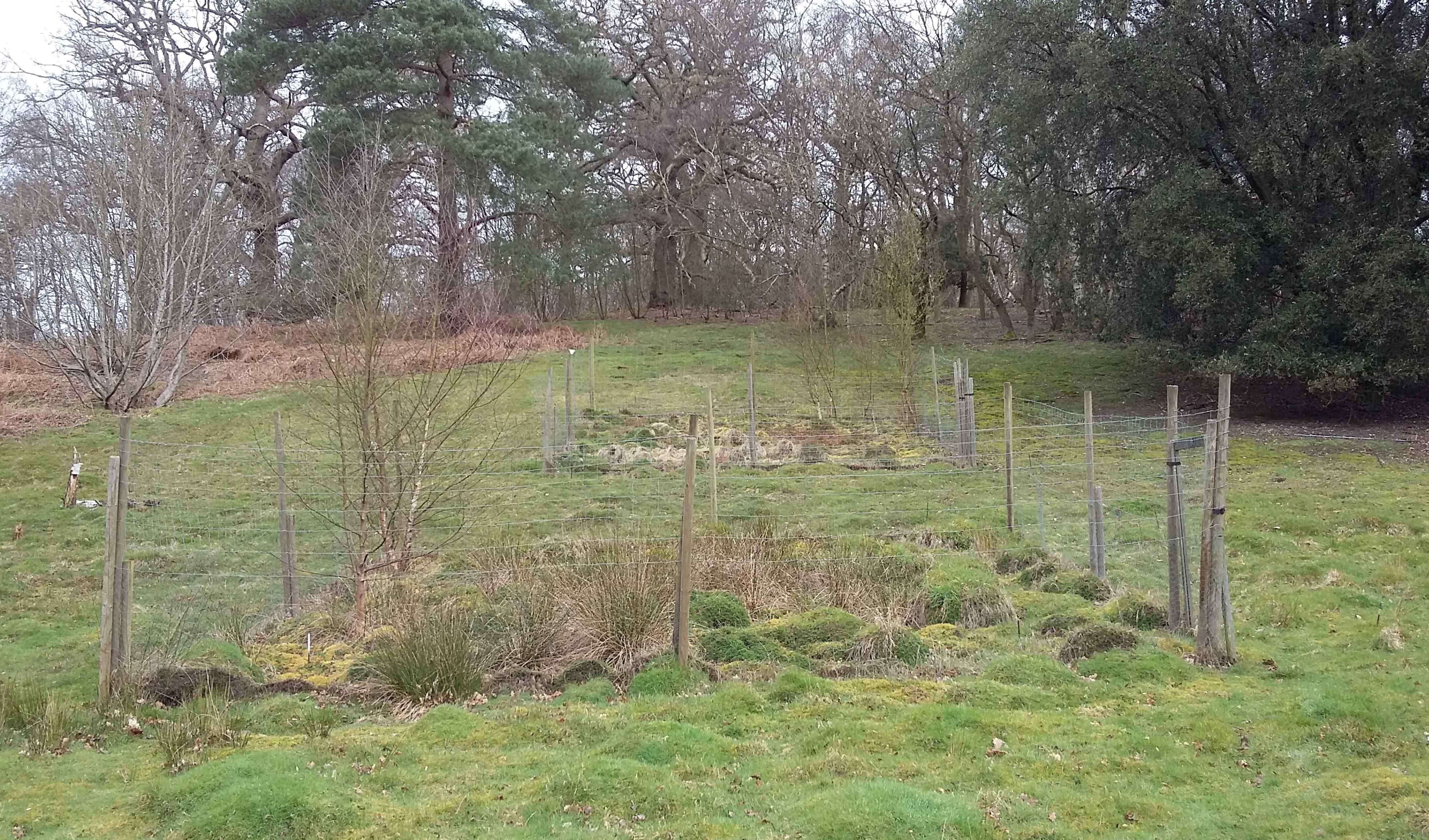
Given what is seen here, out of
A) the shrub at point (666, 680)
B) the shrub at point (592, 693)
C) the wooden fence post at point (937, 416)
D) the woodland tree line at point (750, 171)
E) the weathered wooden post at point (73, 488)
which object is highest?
the woodland tree line at point (750, 171)

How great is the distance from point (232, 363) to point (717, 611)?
1791 cm

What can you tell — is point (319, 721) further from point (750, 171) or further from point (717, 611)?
point (750, 171)

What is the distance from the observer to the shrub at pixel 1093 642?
244 inches

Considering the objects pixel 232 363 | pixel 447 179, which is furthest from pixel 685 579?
pixel 447 179

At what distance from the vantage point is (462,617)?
647 centimetres

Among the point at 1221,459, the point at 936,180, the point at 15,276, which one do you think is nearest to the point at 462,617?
the point at 1221,459

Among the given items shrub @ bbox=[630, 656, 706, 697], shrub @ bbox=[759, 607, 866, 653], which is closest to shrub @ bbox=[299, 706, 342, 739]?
shrub @ bbox=[630, 656, 706, 697]

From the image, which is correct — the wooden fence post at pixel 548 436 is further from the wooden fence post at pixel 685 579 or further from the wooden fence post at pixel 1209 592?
the wooden fence post at pixel 1209 592

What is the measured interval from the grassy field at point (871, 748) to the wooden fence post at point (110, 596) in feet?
0.62

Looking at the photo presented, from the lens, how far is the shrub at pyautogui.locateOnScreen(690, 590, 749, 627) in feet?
22.0

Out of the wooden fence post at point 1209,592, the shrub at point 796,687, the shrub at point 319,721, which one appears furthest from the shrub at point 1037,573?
the shrub at point 319,721

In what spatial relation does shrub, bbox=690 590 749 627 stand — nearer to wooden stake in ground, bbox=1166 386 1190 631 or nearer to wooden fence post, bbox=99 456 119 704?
wooden stake in ground, bbox=1166 386 1190 631

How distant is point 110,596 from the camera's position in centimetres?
584

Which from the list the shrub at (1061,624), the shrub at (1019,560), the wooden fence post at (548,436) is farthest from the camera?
the wooden fence post at (548,436)
